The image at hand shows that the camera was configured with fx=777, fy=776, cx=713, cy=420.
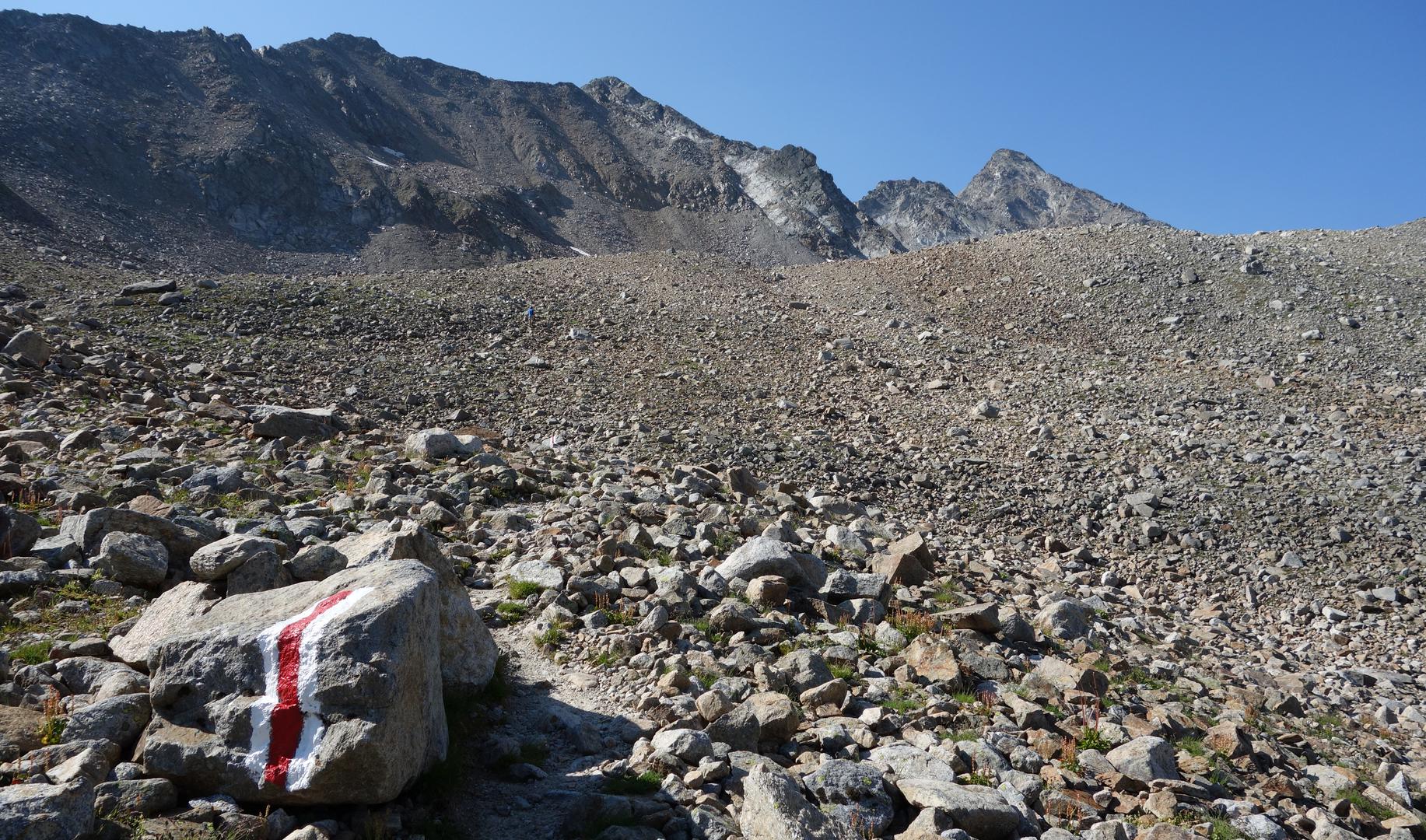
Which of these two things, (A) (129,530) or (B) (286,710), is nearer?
(B) (286,710)

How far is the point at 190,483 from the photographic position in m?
11.0

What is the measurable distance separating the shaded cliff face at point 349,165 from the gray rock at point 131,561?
56.8 metres

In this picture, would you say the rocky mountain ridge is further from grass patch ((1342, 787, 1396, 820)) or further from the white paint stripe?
grass patch ((1342, 787, 1396, 820))

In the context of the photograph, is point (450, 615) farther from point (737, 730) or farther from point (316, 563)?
point (737, 730)

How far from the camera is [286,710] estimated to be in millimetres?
4848

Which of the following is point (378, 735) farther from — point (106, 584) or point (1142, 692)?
point (1142, 692)

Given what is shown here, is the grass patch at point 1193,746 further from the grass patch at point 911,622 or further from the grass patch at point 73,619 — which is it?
the grass patch at point 73,619

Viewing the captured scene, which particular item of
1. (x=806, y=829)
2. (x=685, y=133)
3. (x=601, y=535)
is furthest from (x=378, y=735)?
(x=685, y=133)

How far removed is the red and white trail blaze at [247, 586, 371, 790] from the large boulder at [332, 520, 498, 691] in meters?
1.45

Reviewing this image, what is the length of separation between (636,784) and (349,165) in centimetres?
10095

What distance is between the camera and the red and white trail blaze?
4711mm

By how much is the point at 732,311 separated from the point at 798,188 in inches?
4448

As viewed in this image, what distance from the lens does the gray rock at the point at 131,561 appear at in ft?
25.6

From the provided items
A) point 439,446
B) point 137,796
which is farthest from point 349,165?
point 137,796
